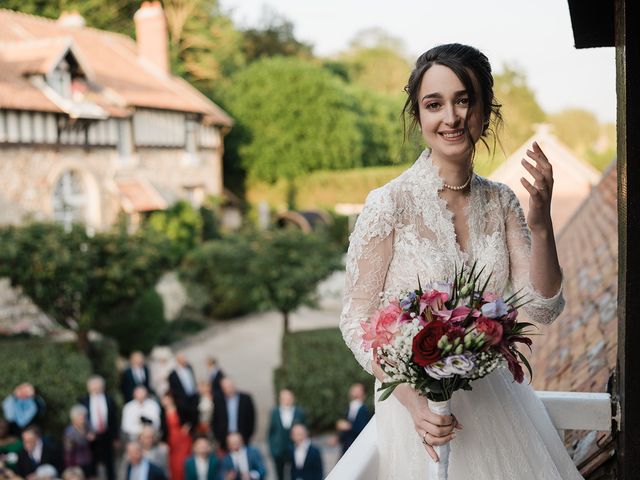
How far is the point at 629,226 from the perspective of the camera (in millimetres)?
1715

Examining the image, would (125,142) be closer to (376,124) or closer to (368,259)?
(376,124)

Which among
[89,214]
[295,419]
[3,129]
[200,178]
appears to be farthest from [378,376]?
[200,178]

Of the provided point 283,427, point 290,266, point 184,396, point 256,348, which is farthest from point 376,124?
point 283,427

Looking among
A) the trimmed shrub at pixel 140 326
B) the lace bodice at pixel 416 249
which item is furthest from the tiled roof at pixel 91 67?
the lace bodice at pixel 416 249

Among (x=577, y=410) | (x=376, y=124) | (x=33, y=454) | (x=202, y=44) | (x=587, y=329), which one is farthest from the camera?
(x=376, y=124)

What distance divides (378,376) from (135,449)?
6620mm

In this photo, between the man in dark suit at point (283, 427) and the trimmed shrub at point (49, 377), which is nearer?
the man in dark suit at point (283, 427)

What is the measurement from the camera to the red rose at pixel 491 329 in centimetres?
164

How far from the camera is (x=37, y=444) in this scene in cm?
835

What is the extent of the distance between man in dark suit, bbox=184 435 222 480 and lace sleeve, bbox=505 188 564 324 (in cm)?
658

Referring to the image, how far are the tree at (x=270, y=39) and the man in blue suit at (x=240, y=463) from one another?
31765 mm

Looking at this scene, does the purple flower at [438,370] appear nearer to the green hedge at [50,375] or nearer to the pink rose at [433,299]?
the pink rose at [433,299]

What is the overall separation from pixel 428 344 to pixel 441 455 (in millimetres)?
344

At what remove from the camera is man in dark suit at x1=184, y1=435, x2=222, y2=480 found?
26.3ft
